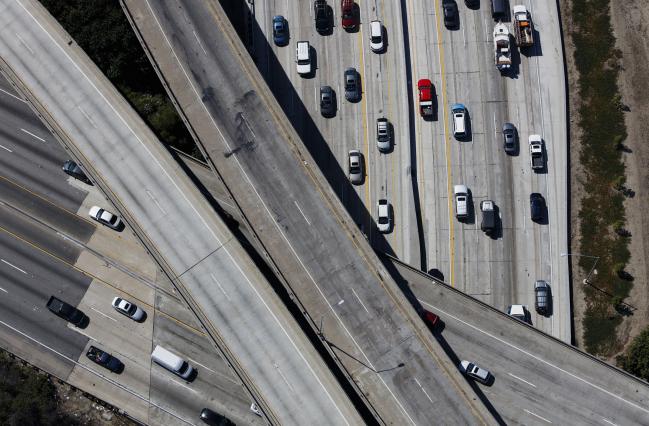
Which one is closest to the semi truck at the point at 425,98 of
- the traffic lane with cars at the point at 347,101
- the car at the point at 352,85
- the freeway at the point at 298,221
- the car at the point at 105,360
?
the traffic lane with cars at the point at 347,101

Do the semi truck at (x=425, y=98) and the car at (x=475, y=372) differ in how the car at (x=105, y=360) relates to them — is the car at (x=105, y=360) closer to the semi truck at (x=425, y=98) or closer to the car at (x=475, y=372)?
the car at (x=475, y=372)

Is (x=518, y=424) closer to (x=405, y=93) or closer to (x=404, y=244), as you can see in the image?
(x=404, y=244)

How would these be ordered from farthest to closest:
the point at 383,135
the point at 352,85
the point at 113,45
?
the point at 352,85 < the point at 383,135 < the point at 113,45

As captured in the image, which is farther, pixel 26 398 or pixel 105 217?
pixel 105 217

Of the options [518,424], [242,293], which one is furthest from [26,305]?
[518,424]

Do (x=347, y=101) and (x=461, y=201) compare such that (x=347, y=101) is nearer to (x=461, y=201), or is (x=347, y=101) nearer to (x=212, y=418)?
→ (x=461, y=201)

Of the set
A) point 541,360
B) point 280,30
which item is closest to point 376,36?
point 280,30

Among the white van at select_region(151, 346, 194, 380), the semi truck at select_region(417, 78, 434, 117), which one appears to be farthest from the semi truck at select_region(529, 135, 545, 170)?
the white van at select_region(151, 346, 194, 380)

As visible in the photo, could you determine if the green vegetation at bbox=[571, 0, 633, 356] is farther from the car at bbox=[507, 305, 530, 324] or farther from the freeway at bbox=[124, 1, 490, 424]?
the freeway at bbox=[124, 1, 490, 424]
